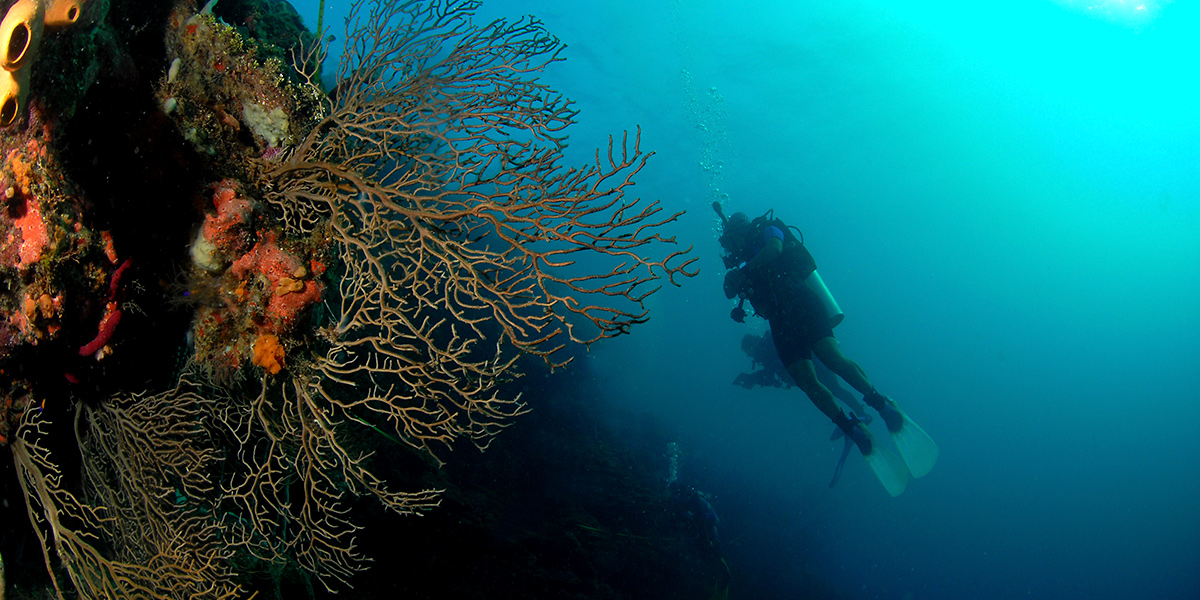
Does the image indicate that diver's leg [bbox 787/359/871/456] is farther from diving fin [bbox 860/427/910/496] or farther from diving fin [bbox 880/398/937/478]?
diving fin [bbox 880/398/937/478]

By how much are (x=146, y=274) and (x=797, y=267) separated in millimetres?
9755

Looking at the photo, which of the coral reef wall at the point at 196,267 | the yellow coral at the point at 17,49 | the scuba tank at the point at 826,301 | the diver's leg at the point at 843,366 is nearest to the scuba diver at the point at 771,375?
the scuba tank at the point at 826,301

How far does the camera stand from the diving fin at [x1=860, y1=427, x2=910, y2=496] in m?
11.1

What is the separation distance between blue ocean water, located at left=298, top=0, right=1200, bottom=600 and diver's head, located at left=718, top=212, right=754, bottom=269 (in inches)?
340

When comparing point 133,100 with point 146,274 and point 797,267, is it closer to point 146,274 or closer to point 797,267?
point 146,274

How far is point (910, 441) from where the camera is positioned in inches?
449

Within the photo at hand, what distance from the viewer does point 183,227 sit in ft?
7.90

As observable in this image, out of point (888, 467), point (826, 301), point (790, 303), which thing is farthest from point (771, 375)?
point (790, 303)

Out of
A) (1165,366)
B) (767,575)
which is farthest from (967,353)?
(767,575)

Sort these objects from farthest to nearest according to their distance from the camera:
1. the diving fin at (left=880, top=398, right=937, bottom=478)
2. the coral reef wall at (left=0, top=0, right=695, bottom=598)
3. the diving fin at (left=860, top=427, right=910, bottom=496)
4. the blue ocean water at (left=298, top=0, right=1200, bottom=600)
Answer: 1. the blue ocean water at (left=298, top=0, right=1200, bottom=600)
2. the diving fin at (left=860, top=427, right=910, bottom=496)
3. the diving fin at (left=880, top=398, right=937, bottom=478)
4. the coral reef wall at (left=0, top=0, right=695, bottom=598)

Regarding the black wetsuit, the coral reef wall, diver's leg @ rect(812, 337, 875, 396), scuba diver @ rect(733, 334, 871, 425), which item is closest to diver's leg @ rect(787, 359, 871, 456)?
the black wetsuit

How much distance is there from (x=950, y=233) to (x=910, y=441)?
82928mm

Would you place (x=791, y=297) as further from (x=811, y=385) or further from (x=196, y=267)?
(x=196, y=267)

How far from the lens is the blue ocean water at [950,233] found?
28094 millimetres
